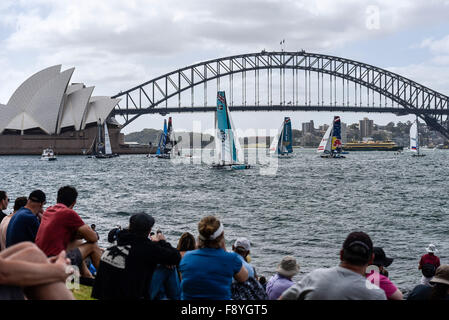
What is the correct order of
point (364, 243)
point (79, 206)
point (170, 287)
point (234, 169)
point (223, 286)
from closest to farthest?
point (364, 243) → point (223, 286) → point (170, 287) → point (79, 206) → point (234, 169)

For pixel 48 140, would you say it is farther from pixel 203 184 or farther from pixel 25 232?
pixel 25 232

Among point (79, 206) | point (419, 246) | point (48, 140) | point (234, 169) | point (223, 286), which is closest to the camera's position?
point (223, 286)

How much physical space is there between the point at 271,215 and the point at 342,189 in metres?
11.2

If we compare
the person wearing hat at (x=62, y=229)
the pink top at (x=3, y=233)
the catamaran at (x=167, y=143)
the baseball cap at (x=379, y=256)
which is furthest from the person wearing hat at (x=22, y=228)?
the catamaran at (x=167, y=143)

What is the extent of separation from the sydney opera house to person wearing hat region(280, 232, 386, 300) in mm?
73841

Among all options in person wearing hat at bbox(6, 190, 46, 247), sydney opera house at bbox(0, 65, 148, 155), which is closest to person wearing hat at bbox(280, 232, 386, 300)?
person wearing hat at bbox(6, 190, 46, 247)

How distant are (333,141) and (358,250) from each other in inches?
2710

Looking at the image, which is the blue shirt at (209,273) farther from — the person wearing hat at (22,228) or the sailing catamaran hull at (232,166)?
the sailing catamaran hull at (232,166)

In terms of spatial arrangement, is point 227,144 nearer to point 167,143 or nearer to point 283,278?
point 283,278

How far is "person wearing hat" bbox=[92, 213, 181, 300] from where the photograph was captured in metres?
3.44

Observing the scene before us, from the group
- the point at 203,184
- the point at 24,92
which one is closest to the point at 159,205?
the point at 203,184

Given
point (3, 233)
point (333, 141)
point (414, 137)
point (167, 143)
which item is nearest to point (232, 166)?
point (333, 141)

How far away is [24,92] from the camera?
74562 millimetres
